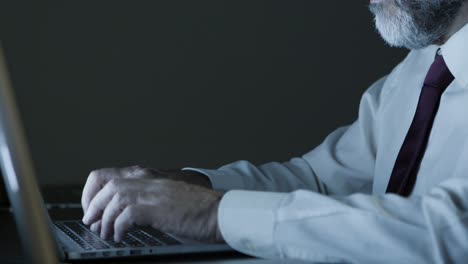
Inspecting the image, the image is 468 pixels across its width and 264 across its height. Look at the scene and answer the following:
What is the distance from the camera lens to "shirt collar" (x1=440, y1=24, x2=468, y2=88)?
1453mm

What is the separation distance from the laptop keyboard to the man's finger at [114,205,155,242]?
18 millimetres

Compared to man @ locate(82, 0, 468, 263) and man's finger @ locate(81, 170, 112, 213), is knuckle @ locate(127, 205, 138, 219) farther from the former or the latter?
man's finger @ locate(81, 170, 112, 213)

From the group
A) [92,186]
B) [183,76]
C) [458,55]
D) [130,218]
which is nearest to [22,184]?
[130,218]

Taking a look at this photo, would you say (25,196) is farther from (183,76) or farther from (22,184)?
(183,76)

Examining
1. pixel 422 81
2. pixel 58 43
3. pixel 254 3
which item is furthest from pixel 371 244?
pixel 254 3

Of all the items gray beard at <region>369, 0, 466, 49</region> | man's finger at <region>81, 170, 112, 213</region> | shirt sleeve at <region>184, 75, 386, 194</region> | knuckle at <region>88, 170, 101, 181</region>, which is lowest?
shirt sleeve at <region>184, 75, 386, 194</region>

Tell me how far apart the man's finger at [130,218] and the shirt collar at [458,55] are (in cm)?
68

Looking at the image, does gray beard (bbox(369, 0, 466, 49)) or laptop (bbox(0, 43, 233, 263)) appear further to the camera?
gray beard (bbox(369, 0, 466, 49))

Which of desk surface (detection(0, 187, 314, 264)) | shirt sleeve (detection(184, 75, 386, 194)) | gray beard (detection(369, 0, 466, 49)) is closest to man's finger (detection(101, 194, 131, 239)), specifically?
desk surface (detection(0, 187, 314, 264))

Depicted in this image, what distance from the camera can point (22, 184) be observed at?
950mm

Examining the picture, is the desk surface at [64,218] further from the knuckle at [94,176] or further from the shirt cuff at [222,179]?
the shirt cuff at [222,179]

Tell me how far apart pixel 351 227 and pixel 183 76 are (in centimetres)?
230

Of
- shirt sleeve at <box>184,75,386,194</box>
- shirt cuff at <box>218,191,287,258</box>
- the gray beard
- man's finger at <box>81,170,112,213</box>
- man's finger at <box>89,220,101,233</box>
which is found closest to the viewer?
shirt cuff at <box>218,191,287,258</box>

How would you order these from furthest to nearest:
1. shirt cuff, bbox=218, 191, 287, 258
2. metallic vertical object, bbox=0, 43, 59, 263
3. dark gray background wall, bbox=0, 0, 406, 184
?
dark gray background wall, bbox=0, 0, 406, 184 < shirt cuff, bbox=218, 191, 287, 258 < metallic vertical object, bbox=0, 43, 59, 263
